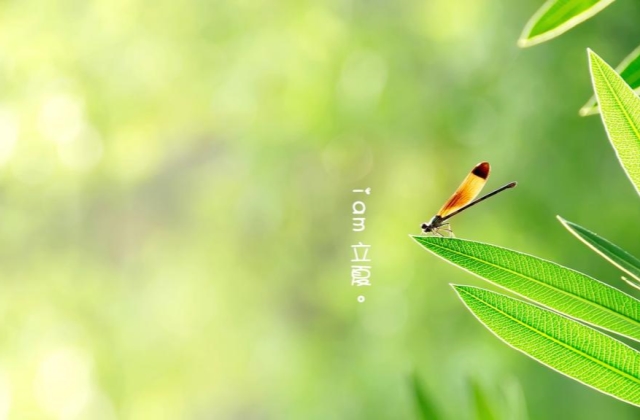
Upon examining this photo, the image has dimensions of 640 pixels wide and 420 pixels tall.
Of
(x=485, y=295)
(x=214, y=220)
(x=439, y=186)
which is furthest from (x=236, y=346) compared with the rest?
(x=485, y=295)

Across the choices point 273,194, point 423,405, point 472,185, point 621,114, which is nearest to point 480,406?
point 423,405

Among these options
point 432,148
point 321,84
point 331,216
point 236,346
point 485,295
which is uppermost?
point 321,84

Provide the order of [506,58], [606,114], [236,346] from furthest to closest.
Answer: [236,346]
[506,58]
[606,114]

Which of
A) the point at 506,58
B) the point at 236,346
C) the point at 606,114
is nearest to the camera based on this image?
the point at 606,114

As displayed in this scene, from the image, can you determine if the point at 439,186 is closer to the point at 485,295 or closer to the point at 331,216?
the point at 331,216

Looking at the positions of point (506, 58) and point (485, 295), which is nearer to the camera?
point (485, 295)

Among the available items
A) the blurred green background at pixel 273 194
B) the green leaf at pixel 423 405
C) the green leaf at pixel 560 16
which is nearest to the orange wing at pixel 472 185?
the green leaf at pixel 560 16

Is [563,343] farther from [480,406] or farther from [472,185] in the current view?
[480,406]

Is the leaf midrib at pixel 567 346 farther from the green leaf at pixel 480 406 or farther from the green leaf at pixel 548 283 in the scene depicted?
the green leaf at pixel 480 406

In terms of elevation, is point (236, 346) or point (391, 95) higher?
point (391, 95)
